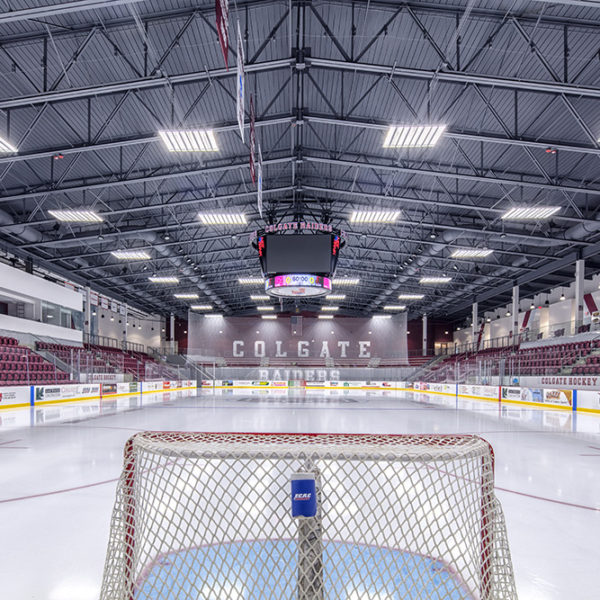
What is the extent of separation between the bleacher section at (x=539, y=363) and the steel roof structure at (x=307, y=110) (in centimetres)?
479

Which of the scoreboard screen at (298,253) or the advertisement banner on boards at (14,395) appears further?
the scoreboard screen at (298,253)

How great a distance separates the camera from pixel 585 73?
11.3 m

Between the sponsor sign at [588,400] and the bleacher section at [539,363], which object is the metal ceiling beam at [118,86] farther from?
the bleacher section at [539,363]

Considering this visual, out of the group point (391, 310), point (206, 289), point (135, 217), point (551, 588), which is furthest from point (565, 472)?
point (391, 310)

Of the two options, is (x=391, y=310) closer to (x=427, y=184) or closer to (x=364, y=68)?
(x=427, y=184)

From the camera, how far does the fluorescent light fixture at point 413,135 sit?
1129 centimetres

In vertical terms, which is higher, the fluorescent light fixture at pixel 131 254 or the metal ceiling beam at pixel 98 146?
the metal ceiling beam at pixel 98 146

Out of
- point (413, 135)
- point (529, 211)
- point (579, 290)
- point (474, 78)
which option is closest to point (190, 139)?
point (413, 135)

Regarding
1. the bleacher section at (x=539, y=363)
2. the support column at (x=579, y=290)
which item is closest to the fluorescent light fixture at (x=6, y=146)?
the bleacher section at (x=539, y=363)

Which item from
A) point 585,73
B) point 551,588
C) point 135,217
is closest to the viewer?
point 551,588

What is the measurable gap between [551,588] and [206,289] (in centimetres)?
3261

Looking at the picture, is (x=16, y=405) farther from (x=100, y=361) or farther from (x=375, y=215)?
(x=375, y=215)

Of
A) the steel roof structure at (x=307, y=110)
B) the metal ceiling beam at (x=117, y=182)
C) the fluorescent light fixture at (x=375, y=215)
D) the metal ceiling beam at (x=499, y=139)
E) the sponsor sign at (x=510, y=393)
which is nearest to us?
the steel roof structure at (x=307, y=110)

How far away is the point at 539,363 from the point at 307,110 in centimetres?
1623
